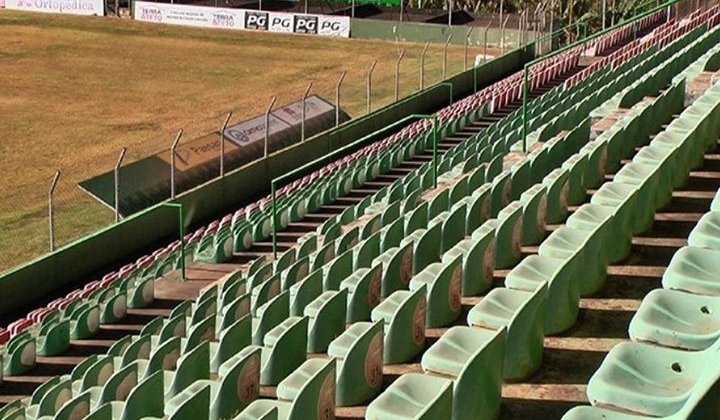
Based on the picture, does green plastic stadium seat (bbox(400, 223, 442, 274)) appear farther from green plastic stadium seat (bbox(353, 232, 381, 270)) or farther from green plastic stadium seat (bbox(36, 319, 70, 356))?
green plastic stadium seat (bbox(36, 319, 70, 356))

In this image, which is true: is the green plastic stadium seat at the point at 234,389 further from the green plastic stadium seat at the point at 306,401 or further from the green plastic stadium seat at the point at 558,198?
the green plastic stadium seat at the point at 558,198

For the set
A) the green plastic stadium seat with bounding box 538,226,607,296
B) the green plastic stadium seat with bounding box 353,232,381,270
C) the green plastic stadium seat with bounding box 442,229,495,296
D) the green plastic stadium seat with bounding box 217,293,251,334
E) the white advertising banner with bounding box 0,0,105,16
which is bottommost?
the green plastic stadium seat with bounding box 217,293,251,334

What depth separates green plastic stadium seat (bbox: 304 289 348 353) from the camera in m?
7.99

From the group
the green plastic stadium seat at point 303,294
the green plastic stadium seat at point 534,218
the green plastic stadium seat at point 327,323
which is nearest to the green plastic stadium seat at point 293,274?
the green plastic stadium seat at point 303,294

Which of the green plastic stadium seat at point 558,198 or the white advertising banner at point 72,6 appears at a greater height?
the white advertising banner at point 72,6

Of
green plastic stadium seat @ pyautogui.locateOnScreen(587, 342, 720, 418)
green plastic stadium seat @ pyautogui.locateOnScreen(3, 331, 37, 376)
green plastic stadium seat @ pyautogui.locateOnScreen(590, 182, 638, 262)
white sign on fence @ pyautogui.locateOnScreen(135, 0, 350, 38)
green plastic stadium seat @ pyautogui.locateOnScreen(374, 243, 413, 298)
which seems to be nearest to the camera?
green plastic stadium seat @ pyautogui.locateOnScreen(587, 342, 720, 418)

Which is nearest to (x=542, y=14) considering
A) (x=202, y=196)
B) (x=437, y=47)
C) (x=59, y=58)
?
(x=437, y=47)

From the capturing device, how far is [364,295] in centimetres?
864

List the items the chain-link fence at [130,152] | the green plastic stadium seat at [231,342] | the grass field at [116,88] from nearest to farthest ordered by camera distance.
Answer: the green plastic stadium seat at [231,342], the chain-link fence at [130,152], the grass field at [116,88]

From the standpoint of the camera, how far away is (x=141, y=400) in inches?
281

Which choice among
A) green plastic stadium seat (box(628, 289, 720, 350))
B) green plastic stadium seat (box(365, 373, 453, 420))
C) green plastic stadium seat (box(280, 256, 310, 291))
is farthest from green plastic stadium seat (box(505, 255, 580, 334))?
green plastic stadium seat (box(280, 256, 310, 291))

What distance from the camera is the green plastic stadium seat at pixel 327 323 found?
7.99 metres

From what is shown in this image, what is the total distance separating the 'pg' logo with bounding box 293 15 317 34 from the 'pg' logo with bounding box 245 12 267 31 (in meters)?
1.38

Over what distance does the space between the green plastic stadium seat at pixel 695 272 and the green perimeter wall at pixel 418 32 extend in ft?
114
